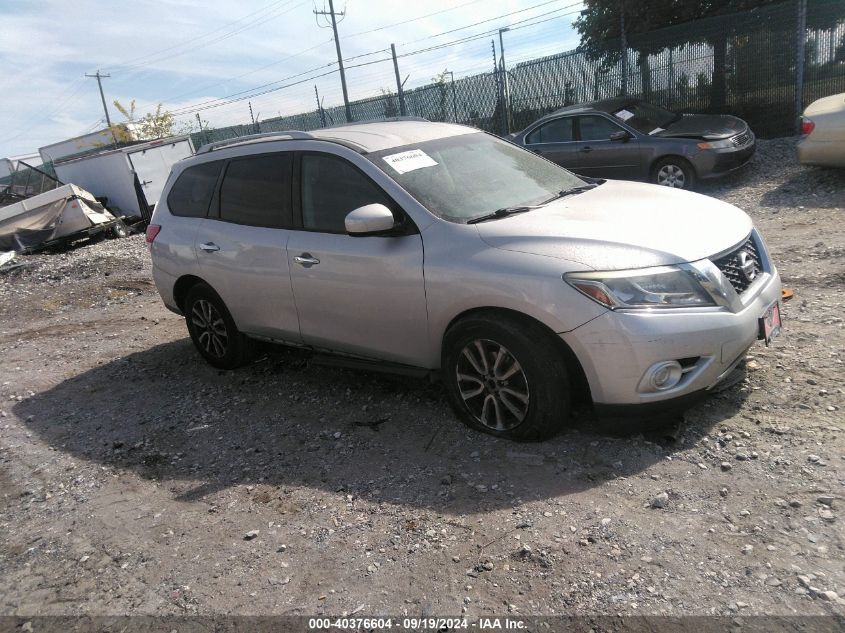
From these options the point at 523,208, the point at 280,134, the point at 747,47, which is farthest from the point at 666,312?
the point at 747,47

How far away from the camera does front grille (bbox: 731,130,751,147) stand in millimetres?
10562

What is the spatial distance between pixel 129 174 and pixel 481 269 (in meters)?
16.1

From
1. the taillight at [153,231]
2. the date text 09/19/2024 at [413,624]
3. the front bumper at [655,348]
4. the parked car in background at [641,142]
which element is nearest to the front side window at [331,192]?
the front bumper at [655,348]

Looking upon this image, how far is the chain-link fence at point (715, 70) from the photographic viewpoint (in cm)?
1259

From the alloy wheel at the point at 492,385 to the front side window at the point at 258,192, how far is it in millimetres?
1730

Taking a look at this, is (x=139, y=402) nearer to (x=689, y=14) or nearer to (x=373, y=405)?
(x=373, y=405)

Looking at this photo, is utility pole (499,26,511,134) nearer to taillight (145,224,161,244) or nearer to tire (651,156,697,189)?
tire (651,156,697,189)

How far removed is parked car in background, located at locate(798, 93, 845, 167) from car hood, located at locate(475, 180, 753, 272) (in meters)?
6.07

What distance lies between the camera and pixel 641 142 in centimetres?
1073

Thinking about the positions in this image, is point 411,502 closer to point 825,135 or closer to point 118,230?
point 825,135

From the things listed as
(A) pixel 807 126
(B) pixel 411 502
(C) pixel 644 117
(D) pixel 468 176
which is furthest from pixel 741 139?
(B) pixel 411 502

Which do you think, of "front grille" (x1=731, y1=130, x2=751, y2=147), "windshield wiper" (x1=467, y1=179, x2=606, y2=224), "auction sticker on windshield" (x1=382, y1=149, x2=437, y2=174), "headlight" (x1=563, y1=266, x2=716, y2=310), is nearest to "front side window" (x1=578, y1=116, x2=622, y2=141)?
"front grille" (x1=731, y1=130, x2=751, y2=147)

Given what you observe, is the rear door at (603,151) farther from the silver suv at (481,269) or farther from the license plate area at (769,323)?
the license plate area at (769,323)

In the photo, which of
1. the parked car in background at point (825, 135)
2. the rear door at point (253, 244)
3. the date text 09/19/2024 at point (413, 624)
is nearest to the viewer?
the date text 09/19/2024 at point (413, 624)
